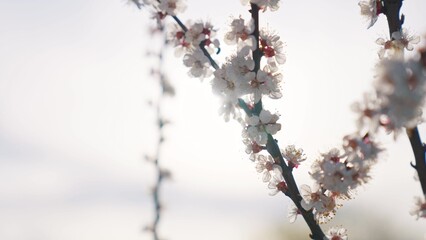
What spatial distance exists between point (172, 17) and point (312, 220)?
4.62ft

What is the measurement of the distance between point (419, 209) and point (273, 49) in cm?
123

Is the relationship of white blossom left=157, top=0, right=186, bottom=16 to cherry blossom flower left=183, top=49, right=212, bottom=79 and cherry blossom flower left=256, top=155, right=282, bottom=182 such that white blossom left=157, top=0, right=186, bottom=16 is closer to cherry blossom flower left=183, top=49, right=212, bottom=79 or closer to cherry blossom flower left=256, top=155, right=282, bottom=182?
cherry blossom flower left=183, top=49, right=212, bottom=79

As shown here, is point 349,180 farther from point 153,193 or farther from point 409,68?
point 153,193

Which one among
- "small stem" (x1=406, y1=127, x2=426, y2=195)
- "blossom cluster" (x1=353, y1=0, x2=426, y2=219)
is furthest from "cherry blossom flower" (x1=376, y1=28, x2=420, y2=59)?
"blossom cluster" (x1=353, y1=0, x2=426, y2=219)

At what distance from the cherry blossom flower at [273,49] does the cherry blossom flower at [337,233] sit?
1.07 m

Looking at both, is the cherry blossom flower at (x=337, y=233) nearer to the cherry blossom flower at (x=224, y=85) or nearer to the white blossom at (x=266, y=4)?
the cherry blossom flower at (x=224, y=85)

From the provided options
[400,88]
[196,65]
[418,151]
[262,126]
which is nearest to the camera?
[400,88]

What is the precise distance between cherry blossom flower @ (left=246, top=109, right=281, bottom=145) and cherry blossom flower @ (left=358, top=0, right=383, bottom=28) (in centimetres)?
92

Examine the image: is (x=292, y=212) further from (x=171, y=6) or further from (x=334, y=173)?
(x=171, y=6)

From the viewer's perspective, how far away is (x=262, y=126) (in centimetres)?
314

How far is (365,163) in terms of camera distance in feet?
8.87

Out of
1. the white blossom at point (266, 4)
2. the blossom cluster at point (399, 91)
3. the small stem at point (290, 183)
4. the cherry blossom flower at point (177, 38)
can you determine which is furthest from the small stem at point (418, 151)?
the cherry blossom flower at point (177, 38)

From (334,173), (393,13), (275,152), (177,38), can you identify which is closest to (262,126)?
(275,152)

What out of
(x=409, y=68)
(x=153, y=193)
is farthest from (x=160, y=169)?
(x=409, y=68)
